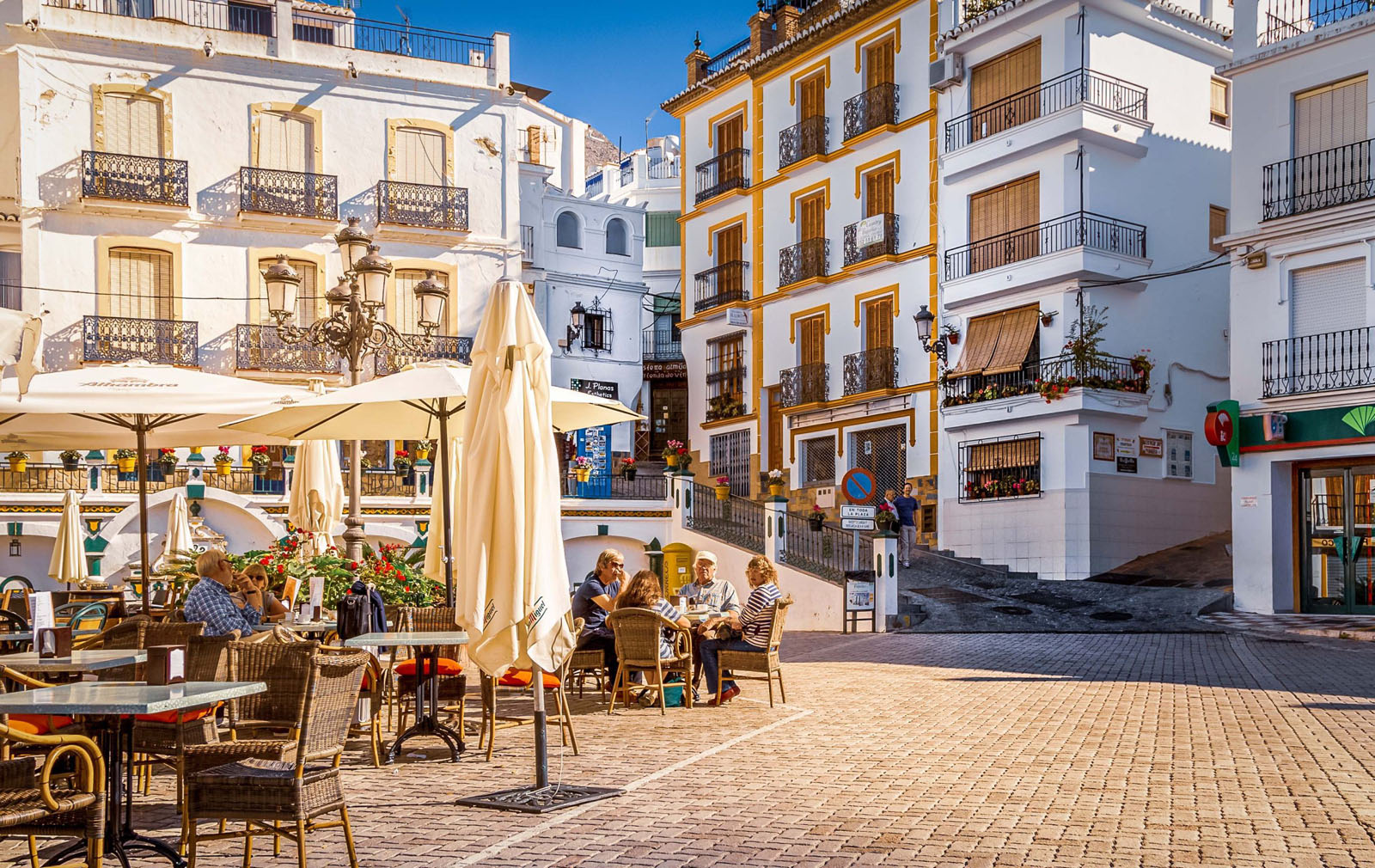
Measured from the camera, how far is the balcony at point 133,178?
2848 cm

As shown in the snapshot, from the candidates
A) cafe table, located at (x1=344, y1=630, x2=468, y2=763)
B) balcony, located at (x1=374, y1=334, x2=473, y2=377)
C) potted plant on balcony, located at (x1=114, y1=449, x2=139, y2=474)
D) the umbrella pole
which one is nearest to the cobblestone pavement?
cafe table, located at (x1=344, y1=630, x2=468, y2=763)

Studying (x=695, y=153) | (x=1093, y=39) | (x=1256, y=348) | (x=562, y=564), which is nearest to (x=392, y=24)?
(x=695, y=153)

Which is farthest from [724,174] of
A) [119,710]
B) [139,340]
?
[119,710]

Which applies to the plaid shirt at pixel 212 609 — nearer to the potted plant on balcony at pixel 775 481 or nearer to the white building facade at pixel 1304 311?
the white building facade at pixel 1304 311

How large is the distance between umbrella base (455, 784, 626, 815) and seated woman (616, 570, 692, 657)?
378 cm

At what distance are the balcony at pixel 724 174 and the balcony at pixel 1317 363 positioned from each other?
1656 centimetres

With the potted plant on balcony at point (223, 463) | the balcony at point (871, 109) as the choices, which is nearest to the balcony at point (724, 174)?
the balcony at point (871, 109)

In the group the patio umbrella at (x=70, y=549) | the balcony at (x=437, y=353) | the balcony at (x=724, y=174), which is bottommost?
the patio umbrella at (x=70, y=549)

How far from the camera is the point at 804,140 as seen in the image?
32.8 m

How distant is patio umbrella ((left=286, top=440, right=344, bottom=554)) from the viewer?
15.7 m

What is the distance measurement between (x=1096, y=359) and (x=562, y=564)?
20162mm

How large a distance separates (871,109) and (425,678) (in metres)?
24.3

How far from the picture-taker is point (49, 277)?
93.0 ft

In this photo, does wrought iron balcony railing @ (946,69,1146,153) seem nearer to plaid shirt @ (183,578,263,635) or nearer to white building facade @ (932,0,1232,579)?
white building facade @ (932,0,1232,579)
